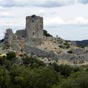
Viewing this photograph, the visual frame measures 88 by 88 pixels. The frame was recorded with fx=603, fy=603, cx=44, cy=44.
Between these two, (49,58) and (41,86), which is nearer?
(41,86)

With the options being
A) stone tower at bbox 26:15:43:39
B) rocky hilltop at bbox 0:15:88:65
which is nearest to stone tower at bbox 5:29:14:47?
rocky hilltop at bbox 0:15:88:65

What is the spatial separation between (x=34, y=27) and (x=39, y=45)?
5784mm

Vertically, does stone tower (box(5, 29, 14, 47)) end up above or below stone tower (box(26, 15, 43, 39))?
below

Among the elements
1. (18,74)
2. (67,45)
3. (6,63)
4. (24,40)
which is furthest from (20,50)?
(18,74)

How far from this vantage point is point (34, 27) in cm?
13088

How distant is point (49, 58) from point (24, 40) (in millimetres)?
8378

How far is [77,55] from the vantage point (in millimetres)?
122625

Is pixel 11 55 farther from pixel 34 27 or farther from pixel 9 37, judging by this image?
pixel 34 27

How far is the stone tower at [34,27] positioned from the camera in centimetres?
12912

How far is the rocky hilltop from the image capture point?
4783 inches

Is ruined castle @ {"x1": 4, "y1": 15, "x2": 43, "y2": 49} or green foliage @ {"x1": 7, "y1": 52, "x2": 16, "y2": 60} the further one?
ruined castle @ {"x1": 4, "y1": 15, "x2": 43, "y2": 49}

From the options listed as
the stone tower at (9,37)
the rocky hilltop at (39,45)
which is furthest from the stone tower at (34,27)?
the stone tower at (9,37)

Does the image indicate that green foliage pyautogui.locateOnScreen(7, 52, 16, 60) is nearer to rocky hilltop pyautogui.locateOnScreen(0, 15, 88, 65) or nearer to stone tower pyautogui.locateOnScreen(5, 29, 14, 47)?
rocky hilltop pyautogui.locateOnScreen(0, 15, 88, 65)

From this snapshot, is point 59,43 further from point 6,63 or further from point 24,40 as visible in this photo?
point 6,63
